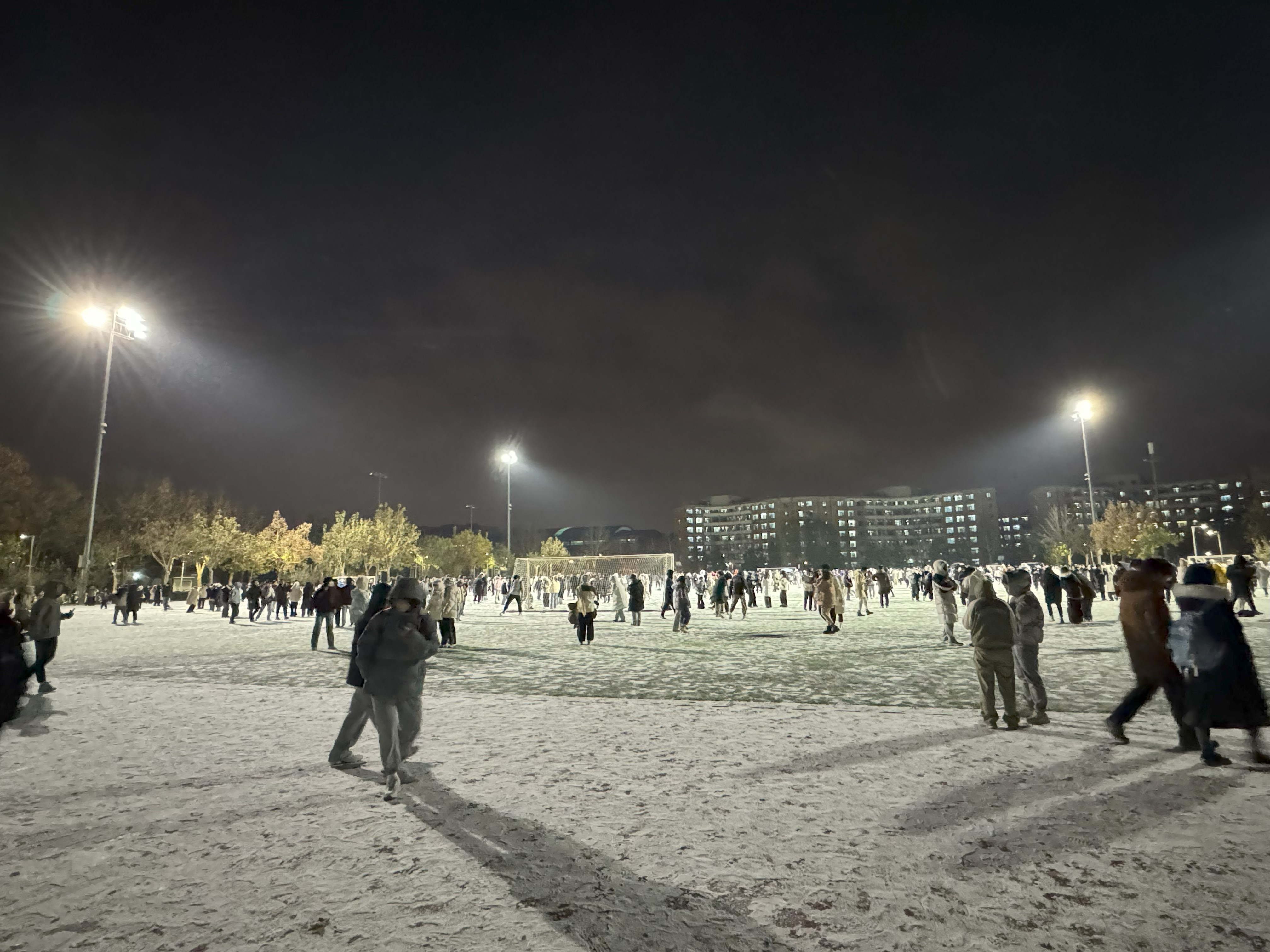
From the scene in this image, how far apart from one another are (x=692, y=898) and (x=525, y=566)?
3859cm

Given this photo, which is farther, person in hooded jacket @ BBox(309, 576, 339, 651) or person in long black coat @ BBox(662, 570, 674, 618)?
person in long black coat @ BBox(662, 570, 674, 618)

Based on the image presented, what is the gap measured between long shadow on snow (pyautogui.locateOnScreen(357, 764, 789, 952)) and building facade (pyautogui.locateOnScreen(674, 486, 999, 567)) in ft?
543

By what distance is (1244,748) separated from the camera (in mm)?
5742

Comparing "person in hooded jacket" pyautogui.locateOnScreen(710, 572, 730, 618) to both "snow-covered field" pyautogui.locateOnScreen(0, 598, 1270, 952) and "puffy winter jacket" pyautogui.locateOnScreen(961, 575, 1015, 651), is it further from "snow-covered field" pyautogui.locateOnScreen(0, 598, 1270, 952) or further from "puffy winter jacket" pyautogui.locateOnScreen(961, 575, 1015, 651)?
"puffy winter jacket" pyautogui.locateOnScreen(961, 575, 1015, 651)

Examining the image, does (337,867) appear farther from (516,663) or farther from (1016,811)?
(516,663)

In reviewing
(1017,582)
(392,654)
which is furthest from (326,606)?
(1017,582)

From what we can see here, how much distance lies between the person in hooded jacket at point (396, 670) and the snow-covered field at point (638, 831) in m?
0.39

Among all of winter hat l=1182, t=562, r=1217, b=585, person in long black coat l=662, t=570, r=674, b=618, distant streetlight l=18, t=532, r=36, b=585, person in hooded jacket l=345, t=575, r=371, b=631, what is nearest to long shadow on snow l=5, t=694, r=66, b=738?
person in hooded jacket l=345, t=575, r=371, b=631

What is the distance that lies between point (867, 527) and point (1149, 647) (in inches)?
7677

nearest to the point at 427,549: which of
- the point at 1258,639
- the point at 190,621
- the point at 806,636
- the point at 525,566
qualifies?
the point at 525,566

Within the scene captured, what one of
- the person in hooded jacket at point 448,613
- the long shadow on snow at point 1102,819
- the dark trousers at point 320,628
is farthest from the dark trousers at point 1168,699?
the dark trousers at point 320,628

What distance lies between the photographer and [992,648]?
22.0 feet

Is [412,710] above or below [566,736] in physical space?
above

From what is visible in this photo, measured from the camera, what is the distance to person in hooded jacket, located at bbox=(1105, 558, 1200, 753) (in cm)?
573
